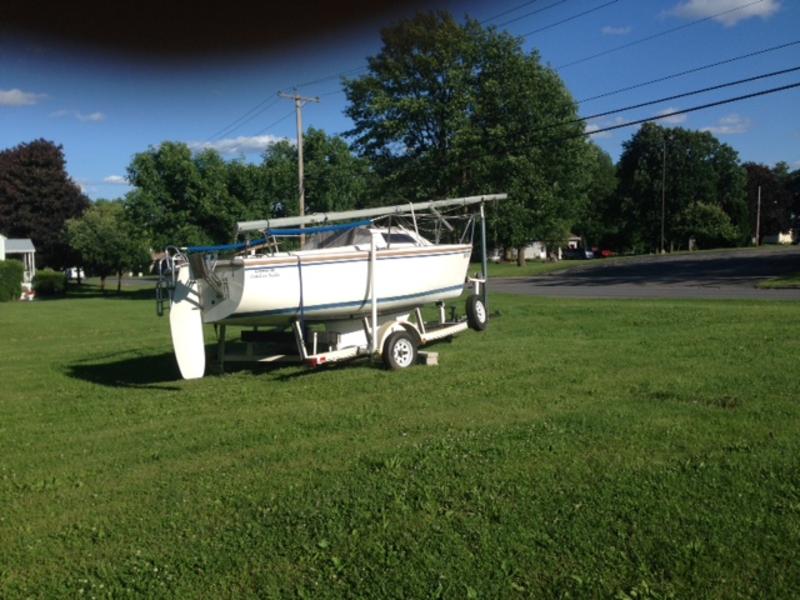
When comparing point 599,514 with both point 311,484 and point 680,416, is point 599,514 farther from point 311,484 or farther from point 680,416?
point 680,416

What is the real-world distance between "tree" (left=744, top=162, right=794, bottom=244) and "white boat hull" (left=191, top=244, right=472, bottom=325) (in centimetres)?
9251

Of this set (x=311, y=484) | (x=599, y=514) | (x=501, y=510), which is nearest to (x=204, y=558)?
(x=311, y=484)

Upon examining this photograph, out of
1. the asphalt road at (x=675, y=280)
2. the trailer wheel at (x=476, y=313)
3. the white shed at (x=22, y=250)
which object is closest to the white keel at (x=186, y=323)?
the trailer wheel at (x=476, y=313)

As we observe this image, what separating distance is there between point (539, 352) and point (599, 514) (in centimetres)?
646

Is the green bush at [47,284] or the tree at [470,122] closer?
the tree at [470,122]

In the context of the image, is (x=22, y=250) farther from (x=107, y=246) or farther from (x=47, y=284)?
(x=47, y=284)

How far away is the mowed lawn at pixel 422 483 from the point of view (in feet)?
12.3

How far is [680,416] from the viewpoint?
253 inches

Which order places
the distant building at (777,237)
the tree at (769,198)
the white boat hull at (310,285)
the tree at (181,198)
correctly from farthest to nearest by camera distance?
1. the distant building at (777,237)
2. the tree at (769,198)
3. the tree at (181,198)
4. the white boat hull at (310,285)

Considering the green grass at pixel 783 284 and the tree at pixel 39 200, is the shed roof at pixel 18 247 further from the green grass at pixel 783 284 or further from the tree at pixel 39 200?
the green grass at pixel 783 284

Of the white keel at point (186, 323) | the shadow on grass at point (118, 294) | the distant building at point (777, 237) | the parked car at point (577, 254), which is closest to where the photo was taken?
the white keel at point (186, 323)

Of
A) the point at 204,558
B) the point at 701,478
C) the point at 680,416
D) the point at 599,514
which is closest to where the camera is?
the point at 204,558

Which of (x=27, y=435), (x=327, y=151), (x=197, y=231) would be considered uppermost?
(x=327, y=151)

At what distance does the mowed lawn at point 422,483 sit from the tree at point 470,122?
28.9 metres
